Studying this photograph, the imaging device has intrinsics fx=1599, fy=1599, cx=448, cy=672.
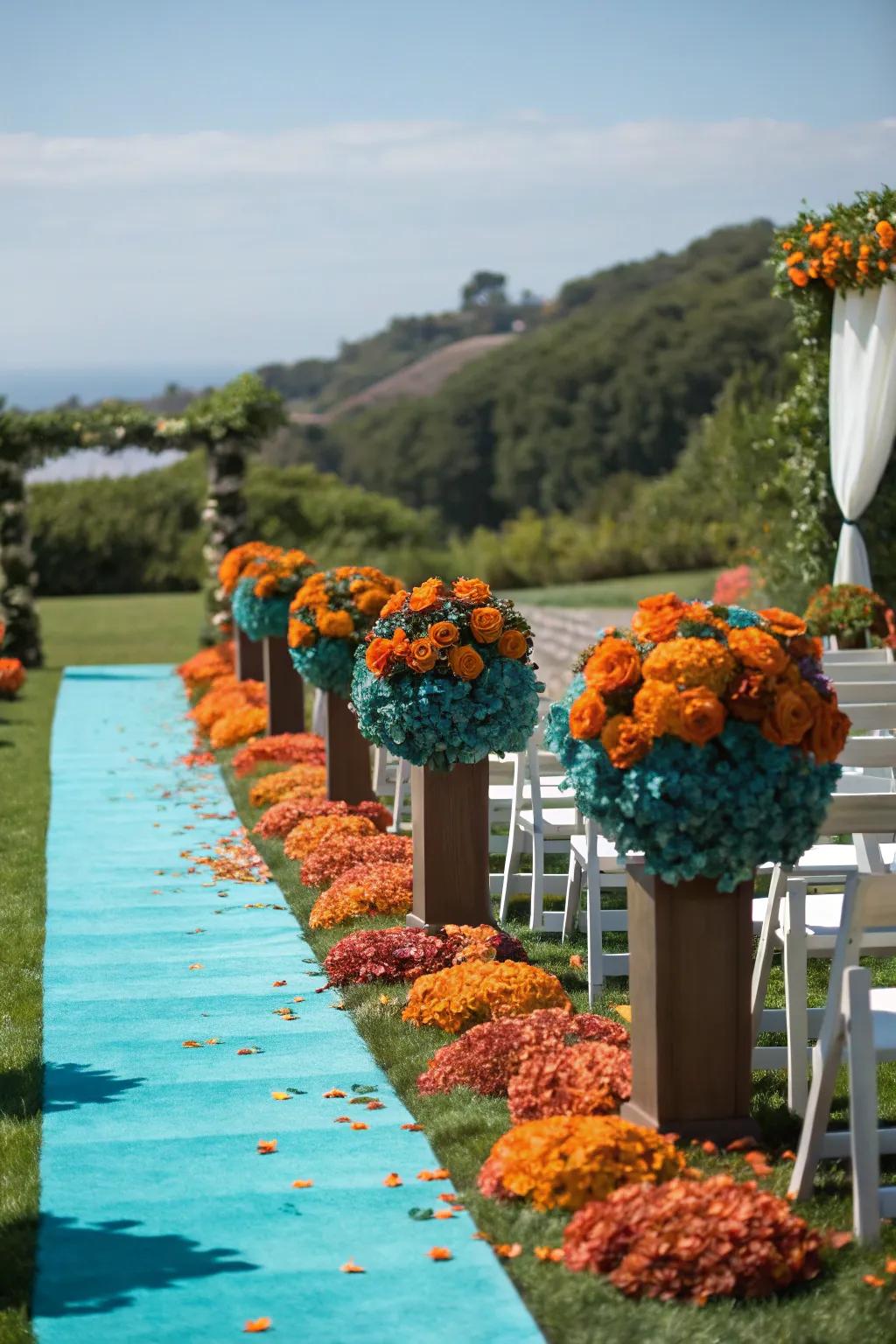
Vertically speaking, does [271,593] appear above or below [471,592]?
below

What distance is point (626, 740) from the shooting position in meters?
3.67

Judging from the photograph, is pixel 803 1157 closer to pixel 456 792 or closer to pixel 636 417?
pixel 456 792

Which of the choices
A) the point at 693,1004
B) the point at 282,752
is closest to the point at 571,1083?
the point at 693,1004

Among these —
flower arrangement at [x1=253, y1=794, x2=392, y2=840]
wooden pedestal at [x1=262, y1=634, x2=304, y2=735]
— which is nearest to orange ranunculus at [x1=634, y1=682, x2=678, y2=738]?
flower arrangement at [x1=253, y1=794, x2=392, y2=840]

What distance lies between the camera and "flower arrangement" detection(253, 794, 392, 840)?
8117 millimetres

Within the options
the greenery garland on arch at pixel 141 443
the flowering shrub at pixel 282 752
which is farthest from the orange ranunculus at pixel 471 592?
the greenery garland on arch at pixel 141 443

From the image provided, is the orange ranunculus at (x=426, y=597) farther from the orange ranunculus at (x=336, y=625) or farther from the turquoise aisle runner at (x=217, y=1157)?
the orange ranunculus at (x=336, y=625)

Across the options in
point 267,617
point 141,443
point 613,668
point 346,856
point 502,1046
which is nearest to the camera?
point 613,668

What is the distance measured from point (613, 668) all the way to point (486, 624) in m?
2.01

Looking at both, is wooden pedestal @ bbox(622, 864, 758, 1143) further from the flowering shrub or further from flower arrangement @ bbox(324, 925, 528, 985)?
the flowering shrub

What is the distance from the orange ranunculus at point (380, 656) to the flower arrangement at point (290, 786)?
318 centimetres

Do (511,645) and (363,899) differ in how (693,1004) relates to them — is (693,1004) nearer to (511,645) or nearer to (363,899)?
(511,645)

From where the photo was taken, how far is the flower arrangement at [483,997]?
4.85m

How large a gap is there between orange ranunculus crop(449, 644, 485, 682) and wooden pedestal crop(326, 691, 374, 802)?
260 cm
